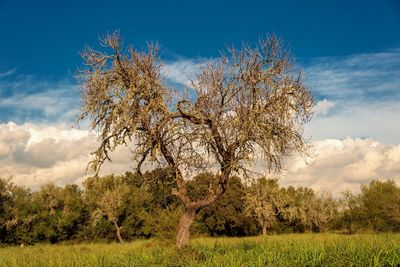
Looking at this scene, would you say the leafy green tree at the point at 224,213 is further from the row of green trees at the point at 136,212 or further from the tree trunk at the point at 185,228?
the tree trunk at the point at 185,228

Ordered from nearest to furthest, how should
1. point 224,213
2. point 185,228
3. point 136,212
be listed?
1. point 185,228
2. point 136,212
3. point 224,213

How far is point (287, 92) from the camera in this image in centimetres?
1716

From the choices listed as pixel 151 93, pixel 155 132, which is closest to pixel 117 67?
pixel 151 93

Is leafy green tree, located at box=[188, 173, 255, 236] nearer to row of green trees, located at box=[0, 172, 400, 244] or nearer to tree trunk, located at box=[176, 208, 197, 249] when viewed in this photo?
row of green trees, located at box=[0, 172, 400, 244]

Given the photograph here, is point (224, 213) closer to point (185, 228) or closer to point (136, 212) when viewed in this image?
point (136, 212)

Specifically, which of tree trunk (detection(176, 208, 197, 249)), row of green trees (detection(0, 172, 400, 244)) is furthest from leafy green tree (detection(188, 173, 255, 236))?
tree trunk (detection(176, 208, 197, 249))

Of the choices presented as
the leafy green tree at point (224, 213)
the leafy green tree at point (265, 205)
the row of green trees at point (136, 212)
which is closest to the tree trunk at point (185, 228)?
the row of green trees at point (136, 212)

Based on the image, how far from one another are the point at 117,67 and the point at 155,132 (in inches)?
124

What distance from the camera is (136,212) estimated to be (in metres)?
59.3

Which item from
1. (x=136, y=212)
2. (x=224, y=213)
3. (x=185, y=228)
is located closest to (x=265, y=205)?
(x=224, y=213)

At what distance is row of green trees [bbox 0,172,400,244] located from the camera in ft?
168

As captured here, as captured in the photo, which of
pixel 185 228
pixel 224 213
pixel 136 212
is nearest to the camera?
pixel 185 228

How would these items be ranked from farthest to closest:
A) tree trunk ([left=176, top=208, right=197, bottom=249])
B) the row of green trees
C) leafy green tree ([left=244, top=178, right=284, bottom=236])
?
leafy green tree ([left=244, top=178, right=284, bottom=236]) → the row of green trees → tree trunk ([left=176, top=208, right=197, bottom=249])

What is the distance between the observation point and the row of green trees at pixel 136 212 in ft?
168
